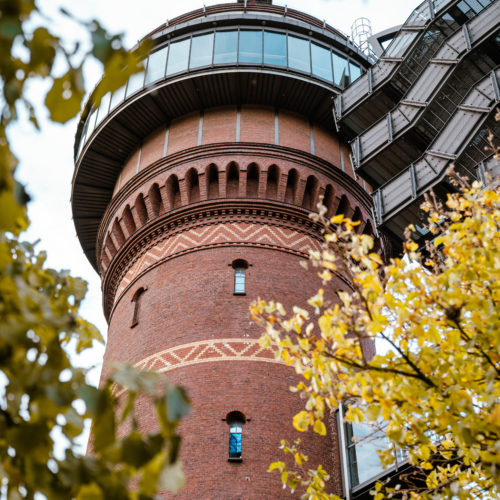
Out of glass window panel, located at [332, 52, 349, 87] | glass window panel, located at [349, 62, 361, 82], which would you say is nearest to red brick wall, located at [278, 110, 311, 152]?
glass window panel, located at [332, 52, 349, 87]

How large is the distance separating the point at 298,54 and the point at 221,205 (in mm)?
6552

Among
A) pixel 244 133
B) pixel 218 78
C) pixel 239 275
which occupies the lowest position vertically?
pixel 239 275

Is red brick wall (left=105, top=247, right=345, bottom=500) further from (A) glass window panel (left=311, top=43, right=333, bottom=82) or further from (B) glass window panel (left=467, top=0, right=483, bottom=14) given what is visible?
(B) glass window panel (left=467, top=0, right=483, bottom=14)

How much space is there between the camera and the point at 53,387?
254 centimetres

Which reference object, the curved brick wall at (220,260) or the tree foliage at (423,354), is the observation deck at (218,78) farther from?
the tree foliage at (423,354)

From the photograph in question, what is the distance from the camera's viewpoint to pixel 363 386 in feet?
19.5

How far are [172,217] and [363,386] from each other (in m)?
13.6

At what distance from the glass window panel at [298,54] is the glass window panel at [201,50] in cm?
267

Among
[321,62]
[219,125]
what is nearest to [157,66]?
[219,125]

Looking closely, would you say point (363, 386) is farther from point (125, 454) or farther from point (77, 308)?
point (125, 454)

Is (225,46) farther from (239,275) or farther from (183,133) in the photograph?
(239,275)

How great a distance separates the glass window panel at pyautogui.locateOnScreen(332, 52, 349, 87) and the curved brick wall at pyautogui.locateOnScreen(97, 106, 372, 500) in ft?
6.32

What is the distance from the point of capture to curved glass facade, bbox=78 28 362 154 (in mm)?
21000

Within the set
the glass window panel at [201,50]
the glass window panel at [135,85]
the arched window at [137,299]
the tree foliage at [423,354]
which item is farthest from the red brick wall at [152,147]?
the tree foliage at [423,354]
